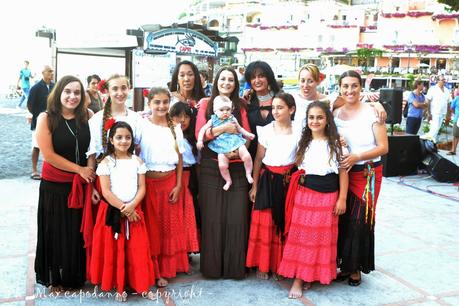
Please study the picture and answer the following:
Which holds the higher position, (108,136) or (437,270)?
(108,136)

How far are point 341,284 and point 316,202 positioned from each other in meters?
0.78

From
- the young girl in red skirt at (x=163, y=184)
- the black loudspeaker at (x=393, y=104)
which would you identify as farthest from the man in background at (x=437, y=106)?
the young girl in red skirt at (x=163, y=184)

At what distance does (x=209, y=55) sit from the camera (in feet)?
31.1

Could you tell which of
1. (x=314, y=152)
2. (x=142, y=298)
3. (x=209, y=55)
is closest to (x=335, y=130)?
(x=314, y=152)

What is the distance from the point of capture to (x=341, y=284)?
3680 millimetres

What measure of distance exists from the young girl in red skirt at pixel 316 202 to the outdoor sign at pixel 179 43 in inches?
192

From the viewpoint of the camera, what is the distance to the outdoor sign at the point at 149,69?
7.36 metres

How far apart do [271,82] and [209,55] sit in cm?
584

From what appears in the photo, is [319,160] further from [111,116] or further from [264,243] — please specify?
[111,116]

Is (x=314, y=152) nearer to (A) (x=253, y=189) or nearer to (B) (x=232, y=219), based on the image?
(A) (x=253, y=189)

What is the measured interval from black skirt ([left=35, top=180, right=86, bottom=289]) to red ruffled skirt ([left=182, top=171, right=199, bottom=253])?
0.82 meters

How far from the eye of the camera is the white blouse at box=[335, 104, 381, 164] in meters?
3.48

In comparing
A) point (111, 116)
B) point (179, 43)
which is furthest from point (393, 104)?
point (111, 116)

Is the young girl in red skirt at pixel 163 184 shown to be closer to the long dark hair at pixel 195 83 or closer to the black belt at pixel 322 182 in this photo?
the long dark hair at pixel 195 83
